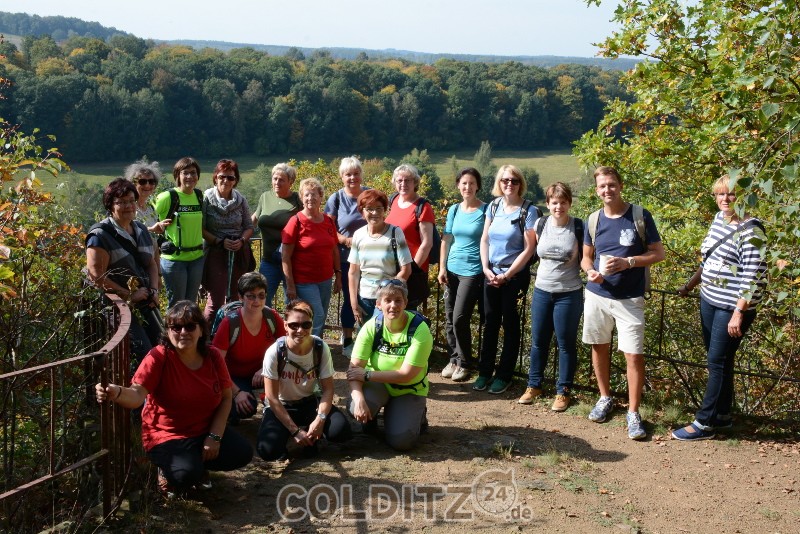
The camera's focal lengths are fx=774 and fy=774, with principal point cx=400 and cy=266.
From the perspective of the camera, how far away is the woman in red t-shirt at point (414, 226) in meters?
6.53

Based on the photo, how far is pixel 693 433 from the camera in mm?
5426

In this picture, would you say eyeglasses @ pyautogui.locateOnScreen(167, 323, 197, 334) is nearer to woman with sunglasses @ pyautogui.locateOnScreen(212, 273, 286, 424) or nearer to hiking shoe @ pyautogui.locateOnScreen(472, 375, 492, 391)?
woman with sunglasses @ pyautogui.locateOnScreen(212, 273, 286, 424)

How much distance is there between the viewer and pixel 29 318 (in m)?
4.50

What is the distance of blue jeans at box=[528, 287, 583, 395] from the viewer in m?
5.84

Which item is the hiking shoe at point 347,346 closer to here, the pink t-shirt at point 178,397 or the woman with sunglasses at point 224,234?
the woman with sunglasses at point 224,234

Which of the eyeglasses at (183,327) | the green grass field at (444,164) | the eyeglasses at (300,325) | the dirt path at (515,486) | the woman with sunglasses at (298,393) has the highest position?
the eyeglasses at (183,327)

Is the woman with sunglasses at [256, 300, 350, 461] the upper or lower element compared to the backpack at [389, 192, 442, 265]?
lower

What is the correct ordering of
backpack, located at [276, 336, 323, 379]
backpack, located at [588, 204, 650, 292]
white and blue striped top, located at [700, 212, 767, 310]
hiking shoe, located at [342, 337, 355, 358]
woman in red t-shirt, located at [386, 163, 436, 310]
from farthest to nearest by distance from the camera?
hiking shoe, located at [342, 337, 355, 358], woman in red t-shirt, located at [386, 163, 436, 310], backpack, located at [588, 204, 650, 292], backpack, located at [276, 336, 323, 379], white and blue striped top, located at [700, 212, 767, 310]

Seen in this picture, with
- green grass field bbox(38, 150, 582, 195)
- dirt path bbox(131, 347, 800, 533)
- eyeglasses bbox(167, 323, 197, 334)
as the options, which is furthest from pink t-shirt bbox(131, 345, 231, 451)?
green grass field bbox(38, 150, 582, 195)

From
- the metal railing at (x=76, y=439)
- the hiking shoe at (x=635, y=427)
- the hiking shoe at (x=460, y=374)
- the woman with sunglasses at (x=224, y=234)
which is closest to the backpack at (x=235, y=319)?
the metal railing at (x=76, y=439)

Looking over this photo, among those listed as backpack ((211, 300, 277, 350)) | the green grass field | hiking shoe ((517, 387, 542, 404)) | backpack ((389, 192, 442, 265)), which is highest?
backpack ((389, 192, 442, 265))

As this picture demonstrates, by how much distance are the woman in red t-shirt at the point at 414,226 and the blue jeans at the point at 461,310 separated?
10.1 inches

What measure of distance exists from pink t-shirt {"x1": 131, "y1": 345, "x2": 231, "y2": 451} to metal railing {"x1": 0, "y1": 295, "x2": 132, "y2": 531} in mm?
193

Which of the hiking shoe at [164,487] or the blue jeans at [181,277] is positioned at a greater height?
the blue jeans at [181,277]
